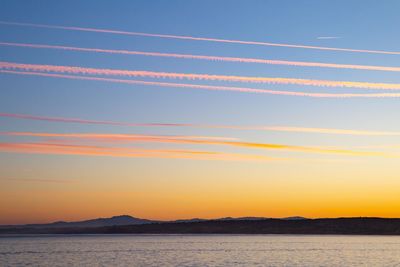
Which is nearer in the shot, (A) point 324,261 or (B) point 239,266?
(B) point 239,266

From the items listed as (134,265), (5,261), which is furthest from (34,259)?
(134,265)

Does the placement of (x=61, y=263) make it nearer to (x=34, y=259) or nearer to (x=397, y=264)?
(x=34, y=259)

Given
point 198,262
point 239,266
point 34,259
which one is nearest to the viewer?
point 239,266

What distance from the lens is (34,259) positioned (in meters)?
85.5

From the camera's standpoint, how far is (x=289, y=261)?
82.4 m

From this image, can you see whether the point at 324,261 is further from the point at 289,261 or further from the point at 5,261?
the point at 5,261

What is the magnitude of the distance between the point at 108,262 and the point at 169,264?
9.01 metres

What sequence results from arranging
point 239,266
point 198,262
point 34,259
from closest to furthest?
1. point 239,266
2. point 198,262
3. point 34,259

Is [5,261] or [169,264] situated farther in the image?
[5,261]

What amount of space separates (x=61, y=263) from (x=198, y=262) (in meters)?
15.9

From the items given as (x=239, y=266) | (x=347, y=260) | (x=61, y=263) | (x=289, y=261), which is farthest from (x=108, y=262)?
(x=347, y=260)

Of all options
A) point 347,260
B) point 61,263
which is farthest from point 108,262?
point 347,260

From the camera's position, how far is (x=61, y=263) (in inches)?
3113

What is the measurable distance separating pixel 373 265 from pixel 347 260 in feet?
27.7
